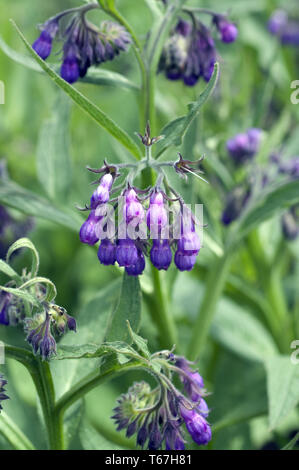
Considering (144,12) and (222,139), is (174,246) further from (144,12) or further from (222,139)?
(144,12)

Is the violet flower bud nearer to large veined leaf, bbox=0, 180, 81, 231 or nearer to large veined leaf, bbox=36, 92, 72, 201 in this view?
A: large veined leaf, bbox=0, 180, 81, 231

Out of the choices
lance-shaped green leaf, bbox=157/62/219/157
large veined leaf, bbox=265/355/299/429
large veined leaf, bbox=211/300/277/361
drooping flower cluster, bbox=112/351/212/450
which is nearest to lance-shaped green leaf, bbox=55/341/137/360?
drooping flower cluster, bbox=112/351/212/450

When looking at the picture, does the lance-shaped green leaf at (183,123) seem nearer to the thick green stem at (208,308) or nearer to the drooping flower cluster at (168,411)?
the drooping flower cluster at (168,411)

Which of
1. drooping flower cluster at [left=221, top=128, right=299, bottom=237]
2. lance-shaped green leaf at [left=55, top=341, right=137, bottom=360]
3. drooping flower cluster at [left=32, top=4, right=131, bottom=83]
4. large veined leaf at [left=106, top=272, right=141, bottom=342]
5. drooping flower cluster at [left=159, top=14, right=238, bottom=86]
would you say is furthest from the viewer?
drooping flower cluster at [left=221, top=128, right=299, bottom=237]

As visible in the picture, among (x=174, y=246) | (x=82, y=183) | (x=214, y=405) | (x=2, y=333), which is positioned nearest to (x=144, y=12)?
(x=82, y=183)

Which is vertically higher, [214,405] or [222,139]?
[222,139]
